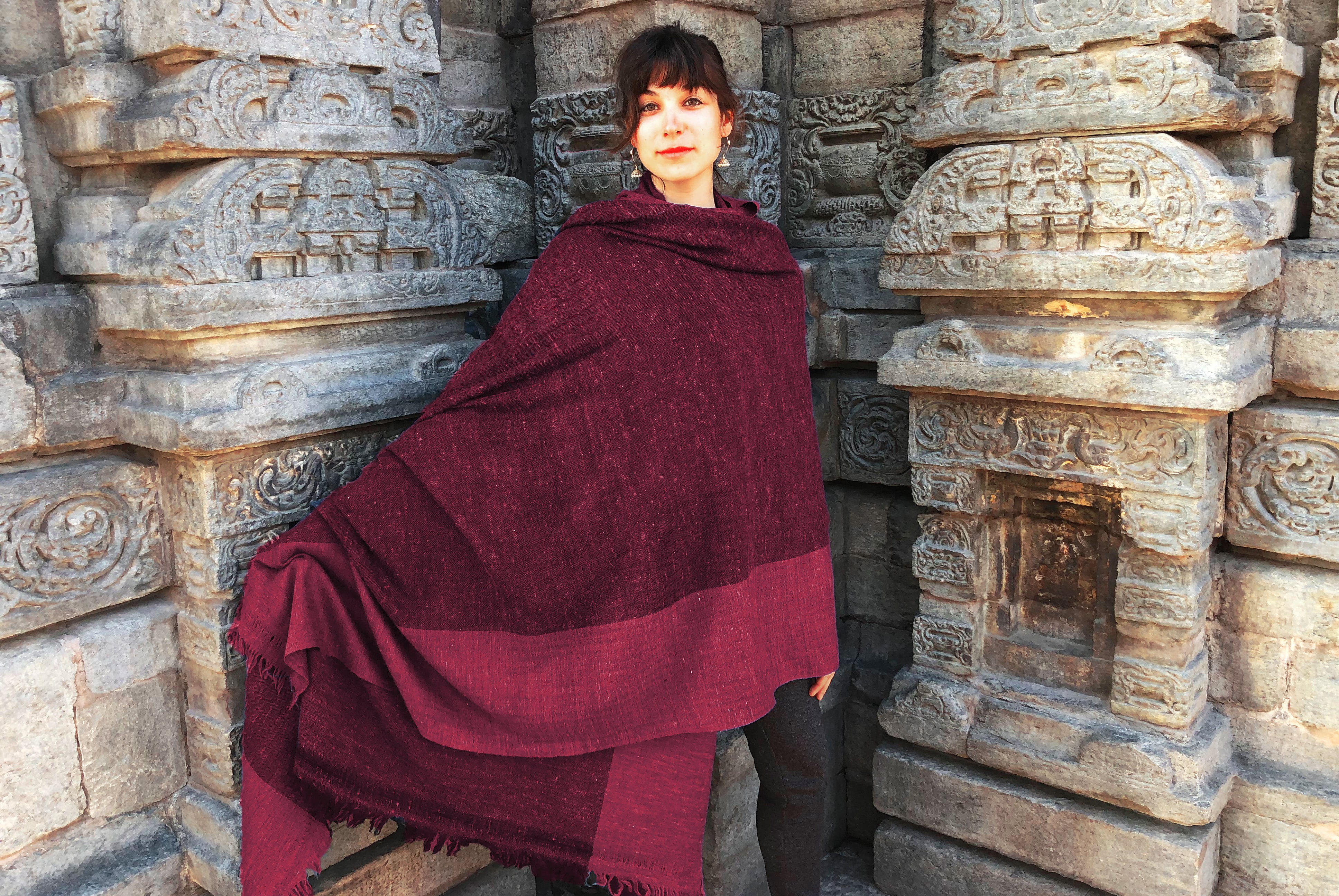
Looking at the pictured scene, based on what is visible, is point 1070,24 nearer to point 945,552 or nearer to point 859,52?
point 859,52

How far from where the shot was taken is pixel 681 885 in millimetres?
1891

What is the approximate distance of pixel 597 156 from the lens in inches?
113

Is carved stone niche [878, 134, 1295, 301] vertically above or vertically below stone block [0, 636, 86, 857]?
above

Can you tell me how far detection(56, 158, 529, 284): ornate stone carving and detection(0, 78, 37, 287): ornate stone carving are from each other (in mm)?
92

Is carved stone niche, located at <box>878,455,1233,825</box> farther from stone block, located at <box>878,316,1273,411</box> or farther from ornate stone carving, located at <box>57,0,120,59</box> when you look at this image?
ornate stone carving, located at <box>57,0,120,59</box>

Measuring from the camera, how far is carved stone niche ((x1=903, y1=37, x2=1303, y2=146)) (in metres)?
2.21

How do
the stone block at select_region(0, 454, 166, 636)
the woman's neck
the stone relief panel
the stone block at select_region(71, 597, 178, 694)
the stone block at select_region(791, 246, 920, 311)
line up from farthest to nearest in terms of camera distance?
the stone block at select_region(791, 246, 920, 311) < the stone relief panel < the woman's neck < the stone block at select_region(71, 597, 178, 694) < the stone block at select_region(0, 454, 166, 636)

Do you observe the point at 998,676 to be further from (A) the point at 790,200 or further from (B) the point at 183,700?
(B) the point at 183,700

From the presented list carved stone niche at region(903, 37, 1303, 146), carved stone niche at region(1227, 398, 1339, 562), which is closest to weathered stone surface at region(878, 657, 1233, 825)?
carved stone niche at region(1227, 398, 1339, 562)

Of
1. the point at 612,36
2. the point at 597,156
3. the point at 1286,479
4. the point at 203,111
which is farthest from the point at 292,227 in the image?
the point at 1286,479

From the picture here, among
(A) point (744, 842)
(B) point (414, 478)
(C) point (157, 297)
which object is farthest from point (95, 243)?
(A) point (744, 842)

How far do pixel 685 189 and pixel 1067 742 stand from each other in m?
1.58

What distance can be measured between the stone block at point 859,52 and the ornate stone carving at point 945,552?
119 centimetres

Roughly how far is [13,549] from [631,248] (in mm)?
1224
